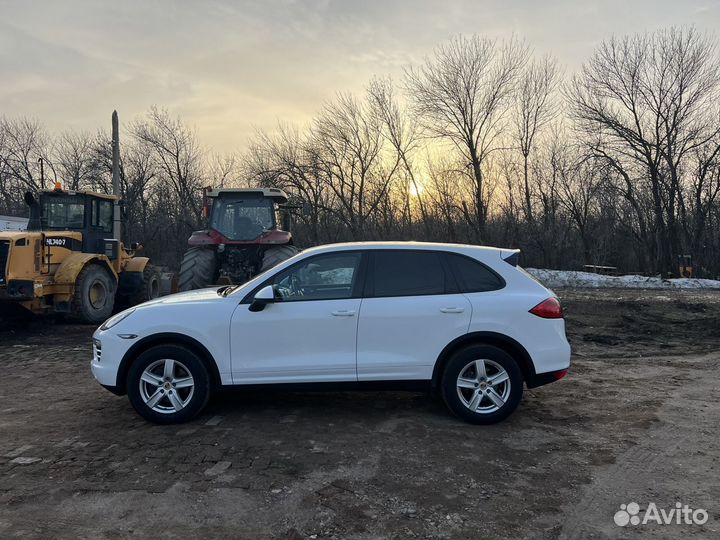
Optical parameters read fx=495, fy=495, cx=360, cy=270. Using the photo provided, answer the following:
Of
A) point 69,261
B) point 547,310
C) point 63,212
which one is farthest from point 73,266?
point 547,310

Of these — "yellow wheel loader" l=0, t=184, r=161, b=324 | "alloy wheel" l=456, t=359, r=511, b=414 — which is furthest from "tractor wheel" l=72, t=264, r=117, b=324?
"alloy wheel" l=456, t=359, r=511, b=414

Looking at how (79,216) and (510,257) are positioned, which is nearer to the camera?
(510,257)

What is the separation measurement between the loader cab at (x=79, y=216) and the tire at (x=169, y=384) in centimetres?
748

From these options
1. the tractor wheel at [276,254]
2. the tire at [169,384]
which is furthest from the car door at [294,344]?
the tractor wheel at [276,254]

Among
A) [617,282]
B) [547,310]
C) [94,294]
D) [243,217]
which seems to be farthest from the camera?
[617,282]

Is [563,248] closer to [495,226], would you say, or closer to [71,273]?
[495,226]

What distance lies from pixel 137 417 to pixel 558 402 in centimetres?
448

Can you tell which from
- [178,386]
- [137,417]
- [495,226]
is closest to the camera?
[178,386]

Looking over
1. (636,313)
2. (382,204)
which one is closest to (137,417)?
(636,313)

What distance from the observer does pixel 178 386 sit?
4.74 metres

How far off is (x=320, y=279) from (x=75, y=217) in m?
8.87

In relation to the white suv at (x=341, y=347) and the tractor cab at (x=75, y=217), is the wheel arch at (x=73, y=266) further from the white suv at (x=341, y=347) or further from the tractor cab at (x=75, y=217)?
the white suv at (x=341, y=347)

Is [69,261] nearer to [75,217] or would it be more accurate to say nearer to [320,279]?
[75,217]

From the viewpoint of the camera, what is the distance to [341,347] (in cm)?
472
